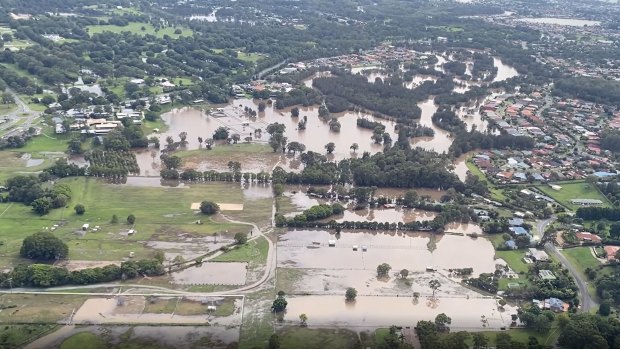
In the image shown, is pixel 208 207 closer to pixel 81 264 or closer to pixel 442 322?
pixel 81 264

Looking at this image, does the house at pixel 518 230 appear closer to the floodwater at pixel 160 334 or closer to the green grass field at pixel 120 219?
the green grass field at pixel 120 219

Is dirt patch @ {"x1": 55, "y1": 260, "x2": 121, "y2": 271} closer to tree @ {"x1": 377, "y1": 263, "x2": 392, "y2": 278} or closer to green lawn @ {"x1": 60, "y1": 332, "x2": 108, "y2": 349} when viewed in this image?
green lawn @ {"x1": 60, "y1": 332, "x2": 108, "y2": 349}

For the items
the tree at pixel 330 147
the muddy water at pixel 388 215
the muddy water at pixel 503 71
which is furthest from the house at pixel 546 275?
the muddy water at pixel 503 71

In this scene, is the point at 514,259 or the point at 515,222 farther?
the point at 515,222

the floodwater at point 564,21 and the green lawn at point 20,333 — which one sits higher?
the floodwater at point 564,21

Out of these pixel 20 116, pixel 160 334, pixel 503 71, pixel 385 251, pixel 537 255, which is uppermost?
pixel 503 71

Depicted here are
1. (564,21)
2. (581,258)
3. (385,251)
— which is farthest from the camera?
(564,21)

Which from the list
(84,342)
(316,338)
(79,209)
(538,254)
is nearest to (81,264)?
(79,209)

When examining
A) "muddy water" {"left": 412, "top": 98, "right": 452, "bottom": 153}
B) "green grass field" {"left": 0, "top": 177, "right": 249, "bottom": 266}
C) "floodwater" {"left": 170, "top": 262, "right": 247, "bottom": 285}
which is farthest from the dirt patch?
"muddy water" {"left": 412, "top": 98, "right": 452, "bottom": 153}
